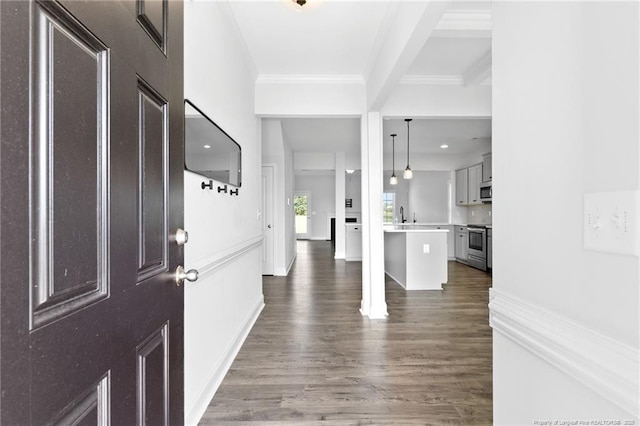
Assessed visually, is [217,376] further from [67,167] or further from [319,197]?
[319,197]

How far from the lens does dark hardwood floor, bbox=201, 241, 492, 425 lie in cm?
183

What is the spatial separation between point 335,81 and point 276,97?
0.69m

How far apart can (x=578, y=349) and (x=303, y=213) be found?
12650mm

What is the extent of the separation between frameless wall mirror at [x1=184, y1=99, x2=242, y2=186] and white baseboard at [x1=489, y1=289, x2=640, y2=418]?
155cm

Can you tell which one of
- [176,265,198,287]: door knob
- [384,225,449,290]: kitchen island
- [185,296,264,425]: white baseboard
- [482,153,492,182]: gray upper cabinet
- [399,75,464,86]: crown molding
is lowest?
[185,296,264,425]: white baseboard

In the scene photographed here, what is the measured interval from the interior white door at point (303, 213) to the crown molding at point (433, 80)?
31.7 ft

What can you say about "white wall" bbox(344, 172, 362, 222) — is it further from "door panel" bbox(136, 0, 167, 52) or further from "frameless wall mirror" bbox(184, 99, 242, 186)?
"door panel" bbox(136, 0, 167, 52)

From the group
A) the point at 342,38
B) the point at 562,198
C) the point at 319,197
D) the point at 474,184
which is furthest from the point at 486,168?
the point at 319,197

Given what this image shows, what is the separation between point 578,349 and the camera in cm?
70

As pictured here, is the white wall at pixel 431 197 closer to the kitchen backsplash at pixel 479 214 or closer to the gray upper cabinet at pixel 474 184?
the kitchen backsplash at pixel 479 214

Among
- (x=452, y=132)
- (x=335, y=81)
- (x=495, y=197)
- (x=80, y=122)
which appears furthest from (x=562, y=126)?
(x=452, y=132)

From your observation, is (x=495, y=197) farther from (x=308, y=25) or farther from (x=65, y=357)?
(x=308, y=25)

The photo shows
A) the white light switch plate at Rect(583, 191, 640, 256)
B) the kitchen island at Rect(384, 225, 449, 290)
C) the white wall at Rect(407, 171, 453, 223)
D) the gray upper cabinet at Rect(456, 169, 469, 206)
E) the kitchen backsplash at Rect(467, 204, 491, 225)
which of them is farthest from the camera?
the white wall at Rect(407, 171, 453, 223)

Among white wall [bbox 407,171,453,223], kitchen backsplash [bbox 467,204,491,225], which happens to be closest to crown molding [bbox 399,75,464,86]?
kitchen backsplash [bbox 467,204,491,225]
